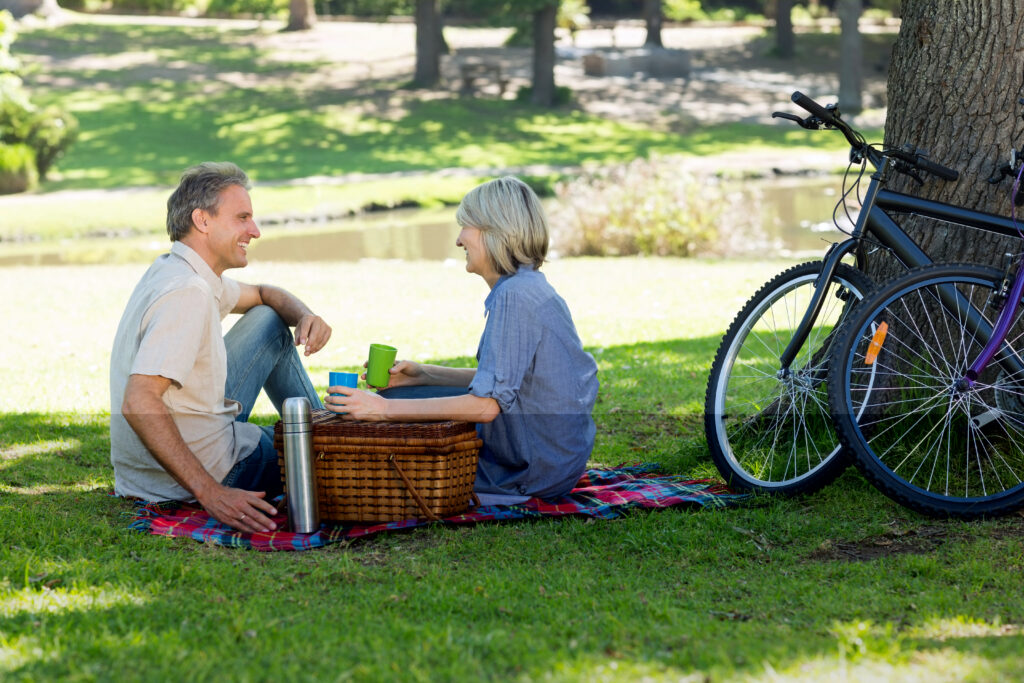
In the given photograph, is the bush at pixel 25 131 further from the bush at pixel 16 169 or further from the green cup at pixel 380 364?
the green cup at pixel 380 364

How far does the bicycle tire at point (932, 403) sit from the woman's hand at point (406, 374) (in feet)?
5.33

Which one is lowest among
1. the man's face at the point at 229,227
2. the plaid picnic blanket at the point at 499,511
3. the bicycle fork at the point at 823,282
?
the plaid picnic blanket at the point at 499,511

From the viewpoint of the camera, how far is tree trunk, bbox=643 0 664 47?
39188 mm

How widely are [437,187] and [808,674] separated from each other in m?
19.9

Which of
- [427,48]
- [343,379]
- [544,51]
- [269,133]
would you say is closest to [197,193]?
[343,379]

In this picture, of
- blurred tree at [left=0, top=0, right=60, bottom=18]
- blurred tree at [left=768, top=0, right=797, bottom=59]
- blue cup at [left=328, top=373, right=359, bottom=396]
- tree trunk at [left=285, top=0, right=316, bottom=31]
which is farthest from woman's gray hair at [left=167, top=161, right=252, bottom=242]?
blurred tree at [left=0, top=0, right=60, bottom=18]

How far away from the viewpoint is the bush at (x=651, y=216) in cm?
1402

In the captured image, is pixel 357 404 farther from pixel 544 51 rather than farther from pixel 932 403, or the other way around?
pixel 544 51

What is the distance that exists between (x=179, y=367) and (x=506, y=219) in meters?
1.29

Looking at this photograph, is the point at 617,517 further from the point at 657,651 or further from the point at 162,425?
the point at 162,425

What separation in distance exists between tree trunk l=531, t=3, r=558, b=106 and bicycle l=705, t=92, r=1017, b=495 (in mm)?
27422

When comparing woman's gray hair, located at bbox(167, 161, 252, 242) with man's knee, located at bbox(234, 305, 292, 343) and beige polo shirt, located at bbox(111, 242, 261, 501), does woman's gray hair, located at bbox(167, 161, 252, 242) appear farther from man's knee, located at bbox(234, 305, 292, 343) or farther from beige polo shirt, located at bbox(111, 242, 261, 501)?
man's knee, located at bbox(234, 305, 292, 343)

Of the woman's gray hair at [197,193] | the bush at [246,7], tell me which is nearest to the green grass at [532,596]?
the woman's gray hair at [197,193]

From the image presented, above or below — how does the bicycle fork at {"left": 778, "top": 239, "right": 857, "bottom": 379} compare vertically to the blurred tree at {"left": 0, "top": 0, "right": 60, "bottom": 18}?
below
